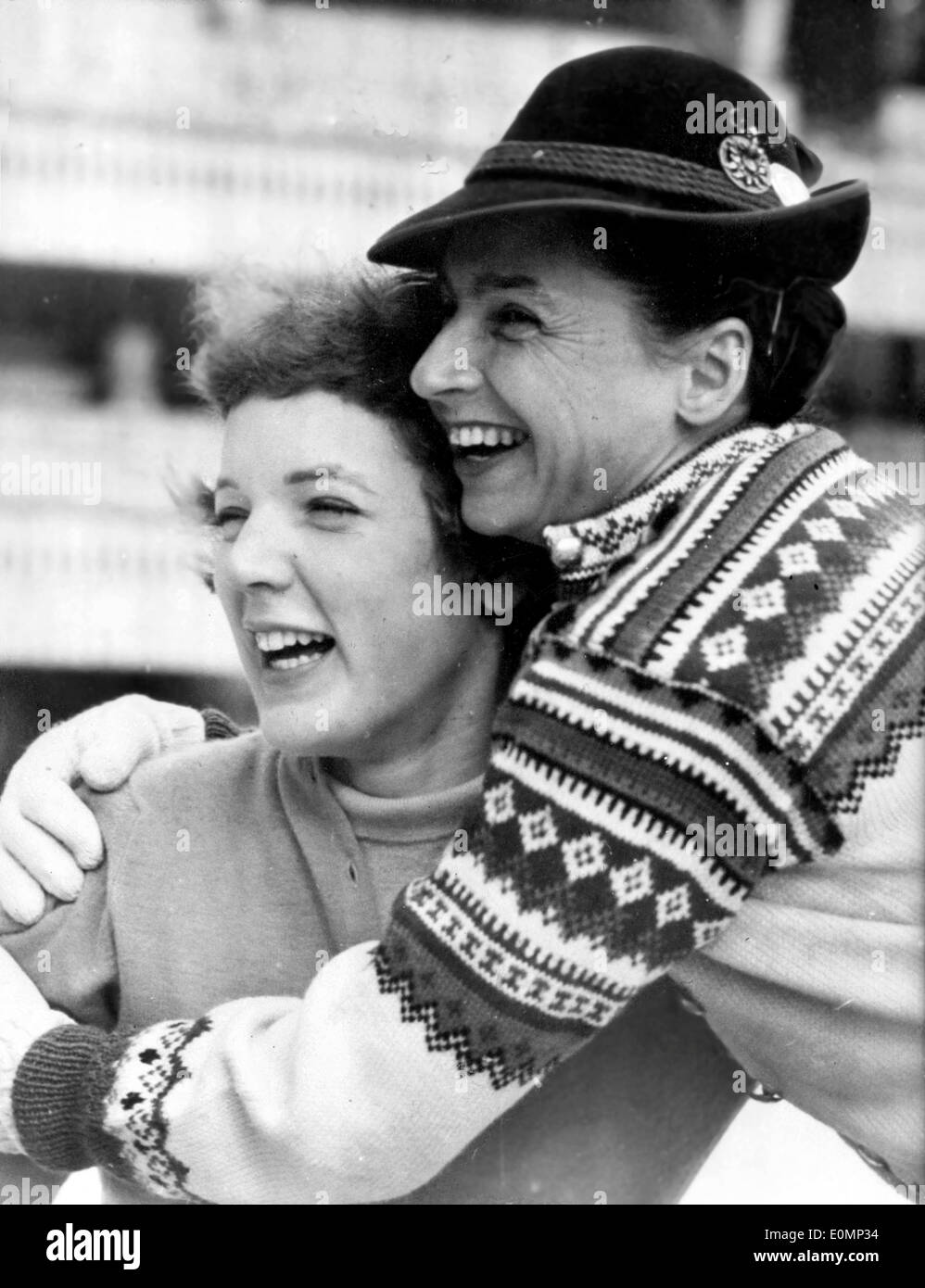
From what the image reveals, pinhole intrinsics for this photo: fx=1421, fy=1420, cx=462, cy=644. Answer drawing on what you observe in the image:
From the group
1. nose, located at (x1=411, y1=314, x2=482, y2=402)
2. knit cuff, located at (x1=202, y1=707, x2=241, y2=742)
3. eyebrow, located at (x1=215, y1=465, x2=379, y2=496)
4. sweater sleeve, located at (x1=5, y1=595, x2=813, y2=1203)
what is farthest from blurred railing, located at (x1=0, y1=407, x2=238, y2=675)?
sweater sleeve, located at (x1=5, y1=595, x2=813, y2=1203)

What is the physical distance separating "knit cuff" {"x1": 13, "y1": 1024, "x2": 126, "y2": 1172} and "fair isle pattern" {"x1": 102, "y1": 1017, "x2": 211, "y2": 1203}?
1 cm

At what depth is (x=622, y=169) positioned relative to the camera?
1386mm

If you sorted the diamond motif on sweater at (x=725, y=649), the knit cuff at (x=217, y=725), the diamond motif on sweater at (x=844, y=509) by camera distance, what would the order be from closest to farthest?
the diamond motif on sweater at (x=725, y=649) → the diamond motif on sweater at (x=844, y=509) → the knit cuff at (x=217, y=725)

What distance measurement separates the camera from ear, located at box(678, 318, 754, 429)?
4.86 feet

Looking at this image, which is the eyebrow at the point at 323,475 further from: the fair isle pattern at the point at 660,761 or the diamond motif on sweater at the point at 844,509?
the diamond motif on sweater at the point at 844,509

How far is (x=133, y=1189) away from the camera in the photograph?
1.55 meters

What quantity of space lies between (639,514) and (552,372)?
179 mm

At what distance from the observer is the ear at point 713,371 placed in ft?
4.86

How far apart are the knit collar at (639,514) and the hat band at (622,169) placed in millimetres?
232

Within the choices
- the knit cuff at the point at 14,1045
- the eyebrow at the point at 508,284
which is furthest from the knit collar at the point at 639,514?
the knit cuff at the point at 14,1045

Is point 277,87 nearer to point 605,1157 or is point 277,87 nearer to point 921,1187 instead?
point 605,1157

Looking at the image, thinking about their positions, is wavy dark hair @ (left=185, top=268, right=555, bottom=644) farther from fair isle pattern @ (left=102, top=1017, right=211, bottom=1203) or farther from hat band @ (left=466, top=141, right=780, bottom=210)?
fair isle pattern @ (left=102, top=1017, right=211, bottom=1203)
